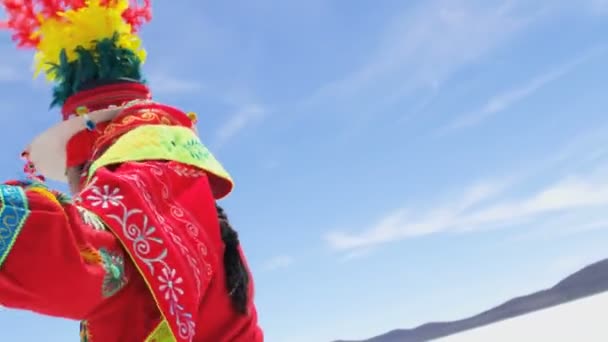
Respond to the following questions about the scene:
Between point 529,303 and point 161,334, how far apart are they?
1491 centimetres

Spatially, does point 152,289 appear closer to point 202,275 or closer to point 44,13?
point 202,275

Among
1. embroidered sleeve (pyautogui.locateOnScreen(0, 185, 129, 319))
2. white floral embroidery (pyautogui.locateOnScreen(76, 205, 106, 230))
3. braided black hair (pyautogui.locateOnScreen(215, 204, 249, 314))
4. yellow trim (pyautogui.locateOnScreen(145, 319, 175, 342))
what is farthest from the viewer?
braided black hair (pyautogui.locateOnScreen(215, 204, 249, 314))

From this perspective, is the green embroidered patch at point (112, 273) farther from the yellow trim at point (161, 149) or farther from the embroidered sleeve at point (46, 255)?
the yellow trim at point (161, 149)

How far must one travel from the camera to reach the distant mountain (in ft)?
45.8

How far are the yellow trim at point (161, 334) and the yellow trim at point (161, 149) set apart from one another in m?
0.29

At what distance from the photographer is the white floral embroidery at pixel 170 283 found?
1.06 metres

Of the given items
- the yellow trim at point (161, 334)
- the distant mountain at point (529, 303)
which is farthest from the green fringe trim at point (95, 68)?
the distant mountain at point (529, 303)

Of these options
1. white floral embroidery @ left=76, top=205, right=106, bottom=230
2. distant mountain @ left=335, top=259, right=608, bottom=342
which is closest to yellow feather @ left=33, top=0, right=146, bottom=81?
white floral embroidery @ left=76, top=205, right=106, bottom=230

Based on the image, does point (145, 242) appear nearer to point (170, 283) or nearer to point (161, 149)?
point (170, 283)

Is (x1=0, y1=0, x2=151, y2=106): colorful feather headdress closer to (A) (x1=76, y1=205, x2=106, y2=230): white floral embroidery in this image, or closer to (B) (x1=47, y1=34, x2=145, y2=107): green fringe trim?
(B) (x1=47, y1=34, x2=145, y2=107): green fringe trim

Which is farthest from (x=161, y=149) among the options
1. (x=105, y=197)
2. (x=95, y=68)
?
(x=95, y=68)

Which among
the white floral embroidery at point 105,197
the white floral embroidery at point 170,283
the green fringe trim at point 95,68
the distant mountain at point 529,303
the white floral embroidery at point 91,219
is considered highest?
the distant mountain at point 529,303

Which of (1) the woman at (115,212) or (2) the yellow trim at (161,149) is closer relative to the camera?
(1) the woman at (115,212)

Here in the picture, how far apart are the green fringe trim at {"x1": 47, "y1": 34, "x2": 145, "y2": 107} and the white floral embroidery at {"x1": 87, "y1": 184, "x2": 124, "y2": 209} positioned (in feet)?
1.88
